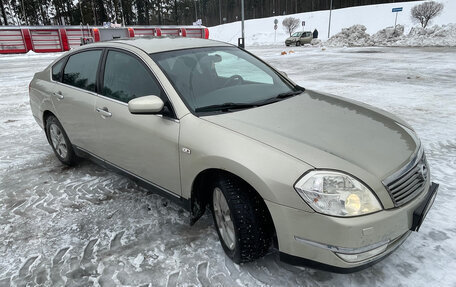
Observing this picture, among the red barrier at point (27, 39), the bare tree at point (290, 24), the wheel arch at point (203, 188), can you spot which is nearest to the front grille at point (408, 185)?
the wheel arch at point (203, 188)

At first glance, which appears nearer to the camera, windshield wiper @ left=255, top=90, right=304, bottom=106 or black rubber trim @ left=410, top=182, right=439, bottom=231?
black rubber trim @ left=410, top=182, right=439, bottom=231

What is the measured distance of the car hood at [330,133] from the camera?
2.05 metres

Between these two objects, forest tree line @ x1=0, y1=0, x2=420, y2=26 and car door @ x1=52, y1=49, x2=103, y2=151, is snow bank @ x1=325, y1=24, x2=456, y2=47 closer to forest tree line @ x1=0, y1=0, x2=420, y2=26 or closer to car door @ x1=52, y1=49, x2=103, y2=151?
car door @ x1=52, y1=49, x2=103, y2=151

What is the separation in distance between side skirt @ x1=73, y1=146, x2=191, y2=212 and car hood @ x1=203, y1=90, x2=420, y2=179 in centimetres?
77

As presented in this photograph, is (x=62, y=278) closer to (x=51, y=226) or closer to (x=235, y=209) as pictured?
(x=51, y=226)

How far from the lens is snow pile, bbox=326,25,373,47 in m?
28.1

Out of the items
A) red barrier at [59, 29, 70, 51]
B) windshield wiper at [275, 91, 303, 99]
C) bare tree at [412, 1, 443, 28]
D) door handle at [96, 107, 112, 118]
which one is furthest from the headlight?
bare tree at [412, 1, 443, 28]

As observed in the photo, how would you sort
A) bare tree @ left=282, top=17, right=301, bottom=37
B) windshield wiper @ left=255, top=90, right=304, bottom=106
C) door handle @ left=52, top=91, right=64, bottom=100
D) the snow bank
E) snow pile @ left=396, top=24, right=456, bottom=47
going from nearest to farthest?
windshield wiper @ left=255, top=90, right=304, bottom=106 < door handle @ left=52, top=91, right=64, bottom=100 < snow pile @ left=396, top=24, right=456, bottom=47 < the snow bank < bare tree @ left=282, top=17, right=301, bottom=37

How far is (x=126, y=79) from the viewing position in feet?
10.4

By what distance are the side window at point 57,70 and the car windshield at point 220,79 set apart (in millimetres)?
1883

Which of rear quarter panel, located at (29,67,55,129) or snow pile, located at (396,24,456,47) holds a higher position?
rear quarter panel, located at (29,67,55,129)

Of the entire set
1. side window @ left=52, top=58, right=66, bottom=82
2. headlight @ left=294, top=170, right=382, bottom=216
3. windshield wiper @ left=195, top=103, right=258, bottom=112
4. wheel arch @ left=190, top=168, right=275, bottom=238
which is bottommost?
wheel arch @ left=190, top=168, right=275, bottom=238

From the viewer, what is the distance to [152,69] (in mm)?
2881

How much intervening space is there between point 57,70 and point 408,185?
4.17 meters
